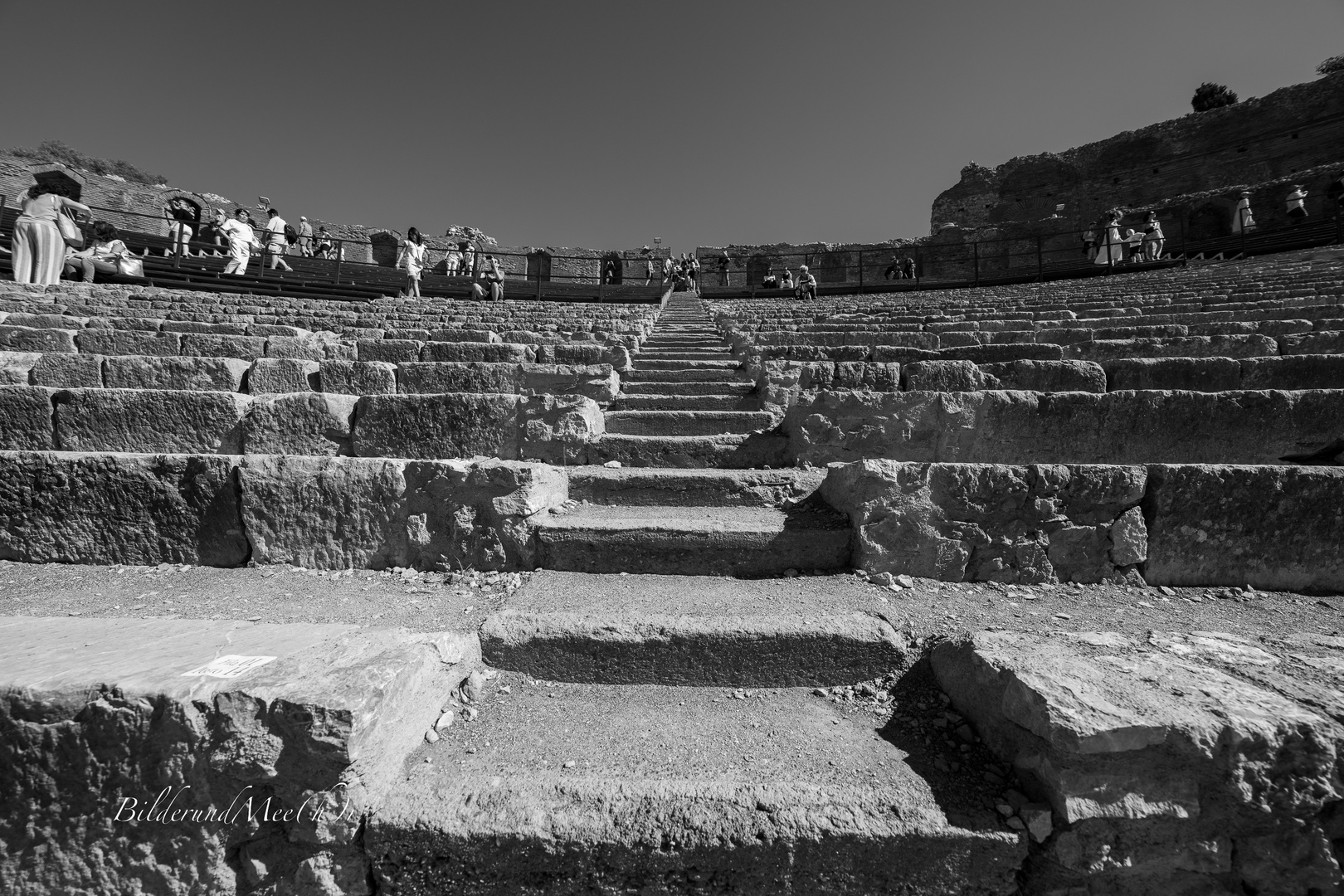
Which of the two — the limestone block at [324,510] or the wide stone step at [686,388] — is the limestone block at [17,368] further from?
the wide stone step at [686,388]

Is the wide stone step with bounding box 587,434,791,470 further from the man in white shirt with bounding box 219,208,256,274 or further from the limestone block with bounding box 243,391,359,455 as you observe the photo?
the man in white shirt with bounding box 219,208,256,274

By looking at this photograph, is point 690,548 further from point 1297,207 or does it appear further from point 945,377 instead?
point 1297,207

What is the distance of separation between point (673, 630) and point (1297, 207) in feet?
69.1

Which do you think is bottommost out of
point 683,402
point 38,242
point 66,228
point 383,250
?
point 683,402

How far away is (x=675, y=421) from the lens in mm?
3293

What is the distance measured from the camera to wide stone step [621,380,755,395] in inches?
155

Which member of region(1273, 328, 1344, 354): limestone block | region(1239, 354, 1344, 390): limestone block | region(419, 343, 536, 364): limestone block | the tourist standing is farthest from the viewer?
the tourist standing

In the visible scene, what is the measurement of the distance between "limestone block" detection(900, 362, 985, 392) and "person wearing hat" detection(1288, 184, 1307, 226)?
17.8m

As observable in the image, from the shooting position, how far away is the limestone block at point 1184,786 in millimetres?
1066

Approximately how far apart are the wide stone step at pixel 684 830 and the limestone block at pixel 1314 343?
493 cm

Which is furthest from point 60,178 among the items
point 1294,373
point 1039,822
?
point 1294,373

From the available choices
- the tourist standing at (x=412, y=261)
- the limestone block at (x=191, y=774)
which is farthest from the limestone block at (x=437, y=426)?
the tourist standing at (x=412, y=261)

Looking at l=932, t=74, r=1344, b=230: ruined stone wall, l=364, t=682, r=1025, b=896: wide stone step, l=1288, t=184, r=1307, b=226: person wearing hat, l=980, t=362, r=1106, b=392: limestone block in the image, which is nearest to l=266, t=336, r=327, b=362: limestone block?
l=364, t=682, r=1025, b=896: wide stone step

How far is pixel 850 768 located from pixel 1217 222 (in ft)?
85.5
